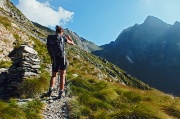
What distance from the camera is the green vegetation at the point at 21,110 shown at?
39.1 feet

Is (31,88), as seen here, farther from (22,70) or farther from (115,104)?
(115,104)

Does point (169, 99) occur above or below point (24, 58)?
below

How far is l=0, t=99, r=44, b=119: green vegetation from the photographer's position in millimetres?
11923

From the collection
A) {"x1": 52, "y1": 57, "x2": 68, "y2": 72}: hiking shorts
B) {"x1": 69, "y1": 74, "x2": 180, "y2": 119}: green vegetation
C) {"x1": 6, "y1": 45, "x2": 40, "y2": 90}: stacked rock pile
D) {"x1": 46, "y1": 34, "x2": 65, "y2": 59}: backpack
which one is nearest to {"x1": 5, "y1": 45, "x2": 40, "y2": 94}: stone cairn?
{"x1": 6, "y1": 45, "x2": 40, "y2": 90}: stacked rock pile

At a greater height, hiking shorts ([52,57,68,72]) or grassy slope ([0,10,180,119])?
hiking shorts ([52,57,68,72])

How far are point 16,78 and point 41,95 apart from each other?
252 cm

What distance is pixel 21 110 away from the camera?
1268 centimetres

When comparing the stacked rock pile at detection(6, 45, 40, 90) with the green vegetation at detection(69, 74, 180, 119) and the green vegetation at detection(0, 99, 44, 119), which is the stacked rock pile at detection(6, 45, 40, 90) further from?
the green vegetation at detection(0, 99, 44, 119)

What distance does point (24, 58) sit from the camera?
1894cm

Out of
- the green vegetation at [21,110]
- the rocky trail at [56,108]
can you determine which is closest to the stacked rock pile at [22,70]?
the rocky trail at [56,108]

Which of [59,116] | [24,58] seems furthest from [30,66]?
[59,116]

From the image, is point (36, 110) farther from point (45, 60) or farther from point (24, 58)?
point (45, 60)

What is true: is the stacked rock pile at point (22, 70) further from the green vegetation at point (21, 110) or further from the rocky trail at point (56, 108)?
the green vegetation at point (21, 110)

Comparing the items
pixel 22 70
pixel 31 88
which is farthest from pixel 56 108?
pixel 22 70
